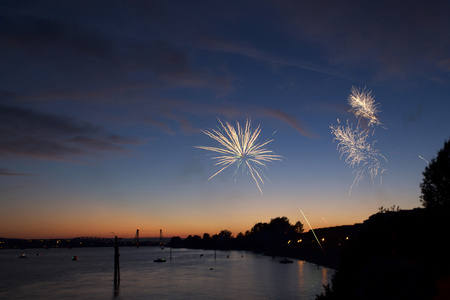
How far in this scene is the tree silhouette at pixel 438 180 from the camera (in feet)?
161

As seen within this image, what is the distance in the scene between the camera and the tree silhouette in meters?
49.0

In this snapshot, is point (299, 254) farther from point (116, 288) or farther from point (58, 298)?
point (58, 298)

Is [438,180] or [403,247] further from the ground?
[438,180]

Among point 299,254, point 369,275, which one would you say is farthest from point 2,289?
point 299,254

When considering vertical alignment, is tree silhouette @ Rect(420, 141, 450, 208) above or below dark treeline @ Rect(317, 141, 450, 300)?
above

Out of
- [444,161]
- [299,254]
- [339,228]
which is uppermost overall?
[444,161]

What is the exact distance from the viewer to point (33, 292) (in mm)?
82812

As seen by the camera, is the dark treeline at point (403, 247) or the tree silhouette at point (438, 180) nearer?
the dark treeline at point (403, 247)

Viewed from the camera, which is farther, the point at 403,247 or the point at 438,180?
the point at 438,180

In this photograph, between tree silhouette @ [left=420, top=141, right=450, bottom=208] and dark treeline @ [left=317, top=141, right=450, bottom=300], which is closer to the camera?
dark treeline @ [left=317, top=141, right=450, bottom=300]

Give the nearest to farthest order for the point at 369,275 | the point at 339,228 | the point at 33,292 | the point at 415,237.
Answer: the point at 369,275 → the point at 415,237 → the point at 33,292 → the point at 339,228

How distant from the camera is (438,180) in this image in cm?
5003

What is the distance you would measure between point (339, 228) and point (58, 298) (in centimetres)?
9859

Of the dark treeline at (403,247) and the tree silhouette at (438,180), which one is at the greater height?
the tree silhouette at (438,180)
